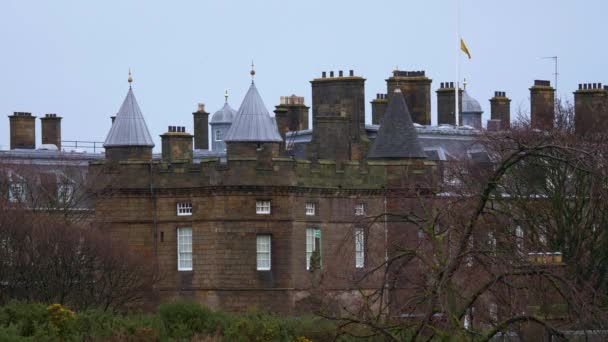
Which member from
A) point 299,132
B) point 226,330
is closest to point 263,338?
point 226,330

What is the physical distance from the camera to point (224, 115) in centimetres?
11725

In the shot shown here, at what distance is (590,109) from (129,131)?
58.6ft

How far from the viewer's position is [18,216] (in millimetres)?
64750

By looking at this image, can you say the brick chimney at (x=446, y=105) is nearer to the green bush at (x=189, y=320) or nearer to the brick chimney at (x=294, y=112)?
the brick chimney at (x=294, y=112)

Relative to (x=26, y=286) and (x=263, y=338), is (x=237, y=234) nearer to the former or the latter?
(x=26, y=286)

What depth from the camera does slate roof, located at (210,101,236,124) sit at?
115 m

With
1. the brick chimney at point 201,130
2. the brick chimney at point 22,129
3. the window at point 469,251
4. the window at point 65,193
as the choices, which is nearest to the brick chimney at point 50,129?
the brick chimney at point 22,129

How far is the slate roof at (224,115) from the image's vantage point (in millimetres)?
115387

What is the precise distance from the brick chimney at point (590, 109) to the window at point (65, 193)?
1980cm

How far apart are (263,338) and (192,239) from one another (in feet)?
77.8

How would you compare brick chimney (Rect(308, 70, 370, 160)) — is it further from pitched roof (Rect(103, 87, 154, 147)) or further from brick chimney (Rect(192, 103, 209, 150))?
brick chimney (Rect(192, 103, 209, 150))

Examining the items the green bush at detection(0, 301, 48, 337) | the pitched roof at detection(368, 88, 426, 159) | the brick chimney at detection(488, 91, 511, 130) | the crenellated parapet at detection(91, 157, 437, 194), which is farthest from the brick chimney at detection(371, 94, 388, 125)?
the green bush at detection(0, 301, 48, 337)

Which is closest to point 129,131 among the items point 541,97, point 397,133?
point 397,133

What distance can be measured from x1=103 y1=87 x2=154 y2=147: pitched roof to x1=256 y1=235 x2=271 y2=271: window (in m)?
6.07
